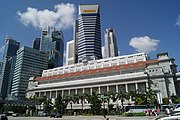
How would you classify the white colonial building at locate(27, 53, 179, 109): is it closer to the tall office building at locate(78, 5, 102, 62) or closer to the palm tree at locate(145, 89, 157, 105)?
the palm tree at locate(145, 89, 157, 105)

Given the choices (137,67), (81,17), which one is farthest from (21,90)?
(137,67)

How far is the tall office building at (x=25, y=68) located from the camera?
162 m

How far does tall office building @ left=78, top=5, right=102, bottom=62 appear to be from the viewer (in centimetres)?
17838

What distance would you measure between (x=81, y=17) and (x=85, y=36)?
2756 centimetres

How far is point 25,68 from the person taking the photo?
554 ft

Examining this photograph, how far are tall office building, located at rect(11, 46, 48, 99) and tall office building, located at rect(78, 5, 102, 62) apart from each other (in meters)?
44.4

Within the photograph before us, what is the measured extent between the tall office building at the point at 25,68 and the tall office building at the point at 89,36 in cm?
4439

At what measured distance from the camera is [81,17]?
198 meters

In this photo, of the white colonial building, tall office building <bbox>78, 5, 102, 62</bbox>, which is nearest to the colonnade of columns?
the white colonial building

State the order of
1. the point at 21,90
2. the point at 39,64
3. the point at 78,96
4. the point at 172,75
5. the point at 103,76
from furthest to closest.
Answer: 1. the point at 39,64
2. the point at 21,90
3. the point at 103,76
4. the point at 78,96
5. the point at 172,75

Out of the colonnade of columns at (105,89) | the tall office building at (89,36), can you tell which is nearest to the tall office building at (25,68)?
the tall office building at (89,36)

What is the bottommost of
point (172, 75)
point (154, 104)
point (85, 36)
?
point (154, 104)

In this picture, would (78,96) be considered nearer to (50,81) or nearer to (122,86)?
(122,86)

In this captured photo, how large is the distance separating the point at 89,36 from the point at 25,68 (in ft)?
241
